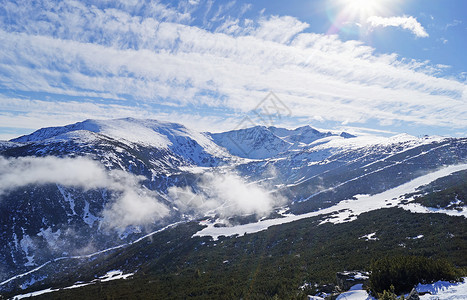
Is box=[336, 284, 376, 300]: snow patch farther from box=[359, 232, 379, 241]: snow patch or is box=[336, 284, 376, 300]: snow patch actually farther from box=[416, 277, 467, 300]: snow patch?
box=[359, 232, 379, 241]: snow patch

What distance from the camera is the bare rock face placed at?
20.2 meters

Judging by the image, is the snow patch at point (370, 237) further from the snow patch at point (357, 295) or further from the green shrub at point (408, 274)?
the green shrub at point (408, 274)

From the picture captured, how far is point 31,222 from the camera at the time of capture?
654ft

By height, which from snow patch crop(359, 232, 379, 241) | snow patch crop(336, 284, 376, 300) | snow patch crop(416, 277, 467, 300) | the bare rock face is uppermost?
snow patch crop(416, 277, 467, 300)

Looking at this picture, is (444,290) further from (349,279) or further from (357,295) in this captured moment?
(349,279)

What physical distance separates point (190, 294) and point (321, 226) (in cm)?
4235

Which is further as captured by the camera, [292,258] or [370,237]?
[292,258]

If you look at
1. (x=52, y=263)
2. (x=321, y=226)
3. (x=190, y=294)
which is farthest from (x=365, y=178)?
(x=52, y=263)

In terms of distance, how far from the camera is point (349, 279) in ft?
69.3

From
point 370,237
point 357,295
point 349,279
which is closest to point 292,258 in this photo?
point 370,237

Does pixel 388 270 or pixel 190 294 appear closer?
pixel 388 270

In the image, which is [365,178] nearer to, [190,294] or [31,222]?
[190,294]

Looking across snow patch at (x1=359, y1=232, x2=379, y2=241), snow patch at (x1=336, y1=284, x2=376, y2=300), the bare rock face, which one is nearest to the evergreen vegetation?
snow patch at (x1=359, y1=232, x2=379, y2=241)

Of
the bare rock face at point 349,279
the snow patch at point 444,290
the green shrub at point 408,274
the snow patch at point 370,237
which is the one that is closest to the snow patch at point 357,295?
the green shrub at point 408,274
